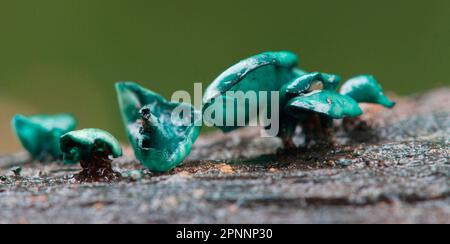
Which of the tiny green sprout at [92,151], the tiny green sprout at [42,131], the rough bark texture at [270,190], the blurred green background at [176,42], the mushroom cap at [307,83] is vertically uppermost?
the blurred green background at [176,42]

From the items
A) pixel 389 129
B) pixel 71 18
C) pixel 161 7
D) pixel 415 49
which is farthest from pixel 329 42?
pixel 389 129

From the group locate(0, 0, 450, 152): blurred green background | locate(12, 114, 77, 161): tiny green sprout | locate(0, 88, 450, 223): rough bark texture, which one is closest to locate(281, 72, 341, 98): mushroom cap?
locate(0, 88, 450, 223): rough bark texture

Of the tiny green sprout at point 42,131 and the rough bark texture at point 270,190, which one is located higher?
the tiny green sprout at point 42,131

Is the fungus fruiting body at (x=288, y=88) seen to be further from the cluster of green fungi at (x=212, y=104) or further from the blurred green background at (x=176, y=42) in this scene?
the blurred green background at (x=176, y=42)

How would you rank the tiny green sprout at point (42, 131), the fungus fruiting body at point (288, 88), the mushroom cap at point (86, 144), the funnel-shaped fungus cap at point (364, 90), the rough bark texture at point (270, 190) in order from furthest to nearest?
the tiny green sprout at point (42, 131) < the funnel-shaped fungus cap at point (364, 90) < the fungus fruiting body at point (288, 88) < the mushroom cap at point (86, 144) < the rough bark texture at point (270, 190)

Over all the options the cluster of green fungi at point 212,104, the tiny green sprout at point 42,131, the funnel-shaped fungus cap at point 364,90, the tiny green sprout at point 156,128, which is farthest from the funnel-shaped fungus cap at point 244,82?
the tiny green sprout at point 42,131

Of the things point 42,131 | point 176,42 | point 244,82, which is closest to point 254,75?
point 244,82
